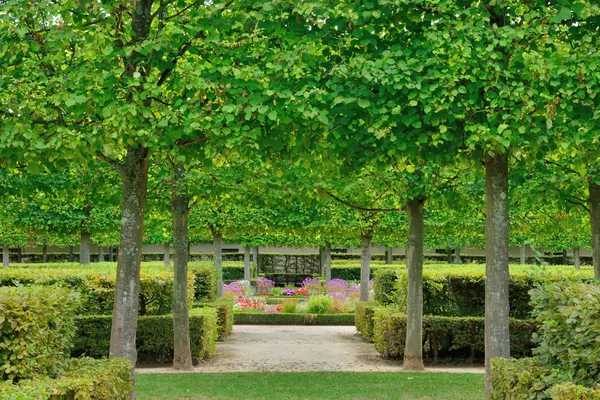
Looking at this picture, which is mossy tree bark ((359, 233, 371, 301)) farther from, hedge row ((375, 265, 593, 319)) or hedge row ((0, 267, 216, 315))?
hedge row ((0, 267, 216, 315))

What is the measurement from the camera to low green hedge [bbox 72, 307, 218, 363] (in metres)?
12.9

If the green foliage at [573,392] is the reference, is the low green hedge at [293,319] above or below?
below

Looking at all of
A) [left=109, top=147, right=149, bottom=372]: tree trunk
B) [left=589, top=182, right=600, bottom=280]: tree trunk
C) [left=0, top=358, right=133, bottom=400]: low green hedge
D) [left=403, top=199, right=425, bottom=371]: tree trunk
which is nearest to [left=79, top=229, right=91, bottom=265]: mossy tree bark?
[left=403, top=199, right=425, bottom=371]: tree trunk

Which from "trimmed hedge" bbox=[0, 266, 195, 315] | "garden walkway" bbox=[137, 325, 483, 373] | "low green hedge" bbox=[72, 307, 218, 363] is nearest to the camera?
"low green hedge" bbox=[72, 307, 218, 363]

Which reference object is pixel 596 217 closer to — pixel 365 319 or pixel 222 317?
pixel 365 319

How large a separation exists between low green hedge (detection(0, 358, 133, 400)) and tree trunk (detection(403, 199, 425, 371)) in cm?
642

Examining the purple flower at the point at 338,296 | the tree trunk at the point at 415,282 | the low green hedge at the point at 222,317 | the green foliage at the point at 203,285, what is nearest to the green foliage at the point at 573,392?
the tree trunk at the point at 415,282

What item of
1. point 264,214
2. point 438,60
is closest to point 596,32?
point 438,60

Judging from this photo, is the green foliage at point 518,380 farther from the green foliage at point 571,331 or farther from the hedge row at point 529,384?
the green foliage at point 571,331

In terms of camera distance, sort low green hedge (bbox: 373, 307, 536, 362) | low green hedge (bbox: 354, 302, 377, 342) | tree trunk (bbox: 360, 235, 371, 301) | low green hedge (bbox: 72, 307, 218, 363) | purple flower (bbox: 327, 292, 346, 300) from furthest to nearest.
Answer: purple flower (bbox: 327, 292, 346, 300) < tree trunk (bbox: 360, 235, 371, 301) < low green hedge (bbox: 354, 302, 377, 342) < low green hedge (bbox: 373, 307, 536, 362) < low green hedge (bbox: 72, 307, 218, 363)

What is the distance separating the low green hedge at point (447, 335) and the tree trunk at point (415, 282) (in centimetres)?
113

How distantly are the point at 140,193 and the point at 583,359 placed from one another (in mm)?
4847

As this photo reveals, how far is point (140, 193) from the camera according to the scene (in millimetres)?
7961

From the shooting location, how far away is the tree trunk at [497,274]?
25.5 ft
